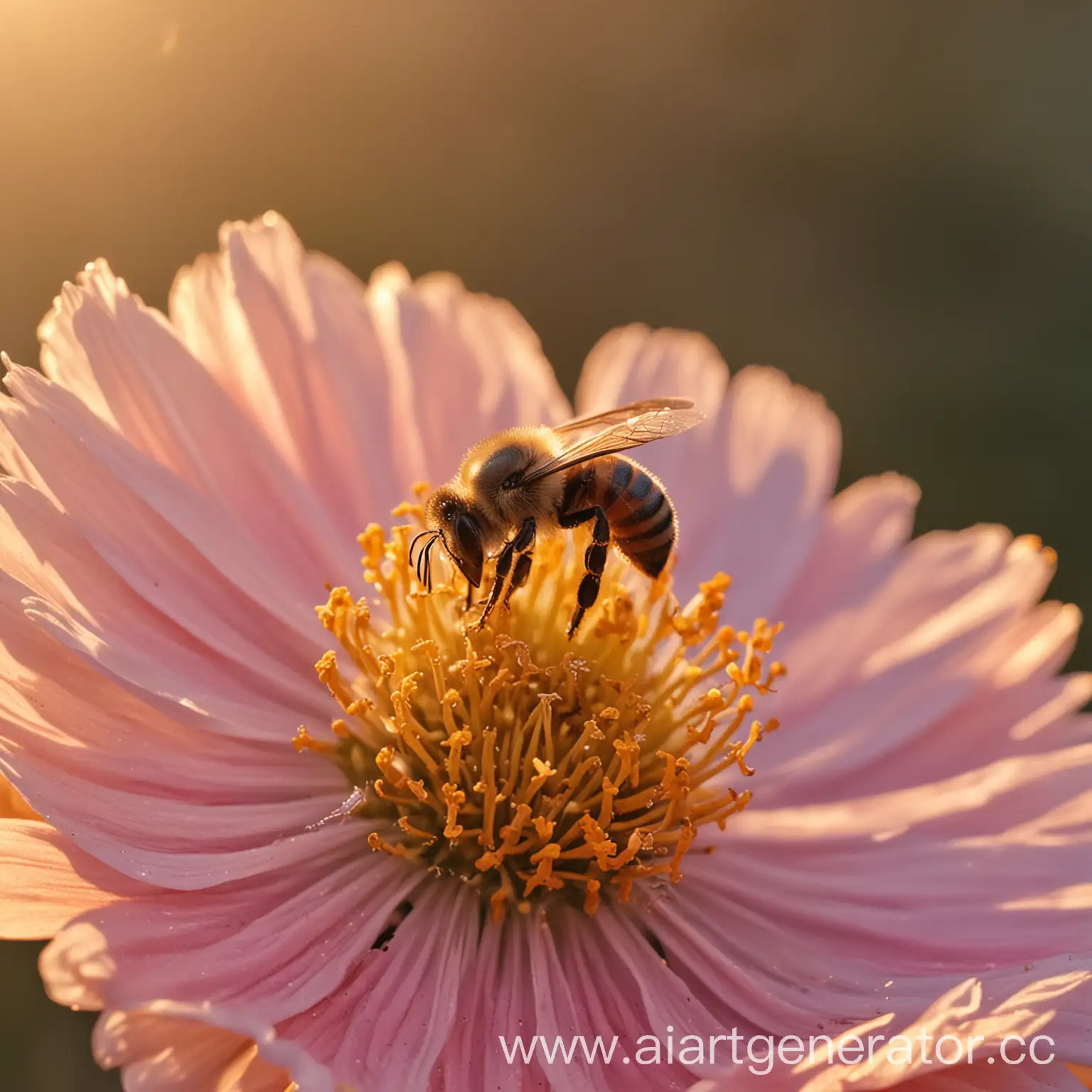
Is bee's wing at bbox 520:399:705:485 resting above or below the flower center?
above

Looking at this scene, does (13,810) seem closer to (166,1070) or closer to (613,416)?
(166,1070)

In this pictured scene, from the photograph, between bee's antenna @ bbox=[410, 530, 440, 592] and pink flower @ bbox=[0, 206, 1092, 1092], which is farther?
bee's antenna @ bbox=[410, 530, 440, 592]

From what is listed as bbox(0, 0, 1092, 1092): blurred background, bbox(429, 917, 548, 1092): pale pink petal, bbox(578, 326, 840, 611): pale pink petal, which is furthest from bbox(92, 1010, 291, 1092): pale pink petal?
bbox(0, 0, 1092, 1092): blurred background

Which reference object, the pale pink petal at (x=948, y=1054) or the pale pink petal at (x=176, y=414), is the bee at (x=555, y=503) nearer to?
the pale pink petal at (x=176, y=414)

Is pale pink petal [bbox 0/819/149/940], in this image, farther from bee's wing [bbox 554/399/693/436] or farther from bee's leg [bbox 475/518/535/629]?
bee's wing [bbox 554/399/693/436]

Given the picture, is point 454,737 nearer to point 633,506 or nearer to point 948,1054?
point 633,506

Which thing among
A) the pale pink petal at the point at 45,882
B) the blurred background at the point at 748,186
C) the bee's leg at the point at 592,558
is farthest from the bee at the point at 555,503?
the blurred background at the point at 748,186

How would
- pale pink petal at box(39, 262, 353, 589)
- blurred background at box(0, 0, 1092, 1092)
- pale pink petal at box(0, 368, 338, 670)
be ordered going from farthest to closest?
blurred background at box(0, 0, 1092, 1092)
pale pink petal at box(39, 262, 353, 589)
pale pink petal at box(0, 368, 338, 670)
